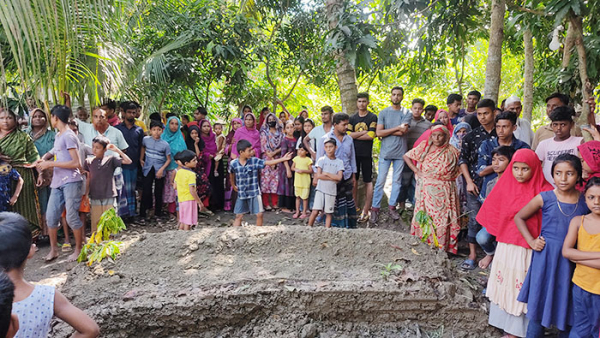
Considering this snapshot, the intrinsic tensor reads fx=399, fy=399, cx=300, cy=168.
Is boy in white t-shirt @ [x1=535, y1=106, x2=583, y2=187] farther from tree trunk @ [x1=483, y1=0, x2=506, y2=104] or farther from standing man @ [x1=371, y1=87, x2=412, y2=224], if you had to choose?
standing man @ [x1=371, y1=87, x2=412, y2=224]

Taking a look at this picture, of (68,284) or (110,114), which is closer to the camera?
(68,284)

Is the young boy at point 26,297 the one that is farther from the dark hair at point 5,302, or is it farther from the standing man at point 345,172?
the standing man at point 345,172

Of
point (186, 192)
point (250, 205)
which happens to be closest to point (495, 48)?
point (250, 205)

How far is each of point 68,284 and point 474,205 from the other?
12.7ft

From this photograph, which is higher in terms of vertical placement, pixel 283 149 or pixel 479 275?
pixel 283 149

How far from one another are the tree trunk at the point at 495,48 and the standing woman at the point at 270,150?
322cm

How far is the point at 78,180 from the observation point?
4.34 metres

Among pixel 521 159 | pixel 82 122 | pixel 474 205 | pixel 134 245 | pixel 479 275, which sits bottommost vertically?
pixel 479 275

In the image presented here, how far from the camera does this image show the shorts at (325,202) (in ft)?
16.5

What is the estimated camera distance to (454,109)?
18.4ft

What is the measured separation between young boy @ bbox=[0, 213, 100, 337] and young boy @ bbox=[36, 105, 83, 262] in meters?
2.84

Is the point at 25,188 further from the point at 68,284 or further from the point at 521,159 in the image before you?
the point at 521,159

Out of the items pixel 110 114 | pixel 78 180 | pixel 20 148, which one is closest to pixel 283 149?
pixel 110 114

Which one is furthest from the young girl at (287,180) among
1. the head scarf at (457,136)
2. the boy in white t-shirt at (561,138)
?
the boy in white t-shirt at (561,138)
